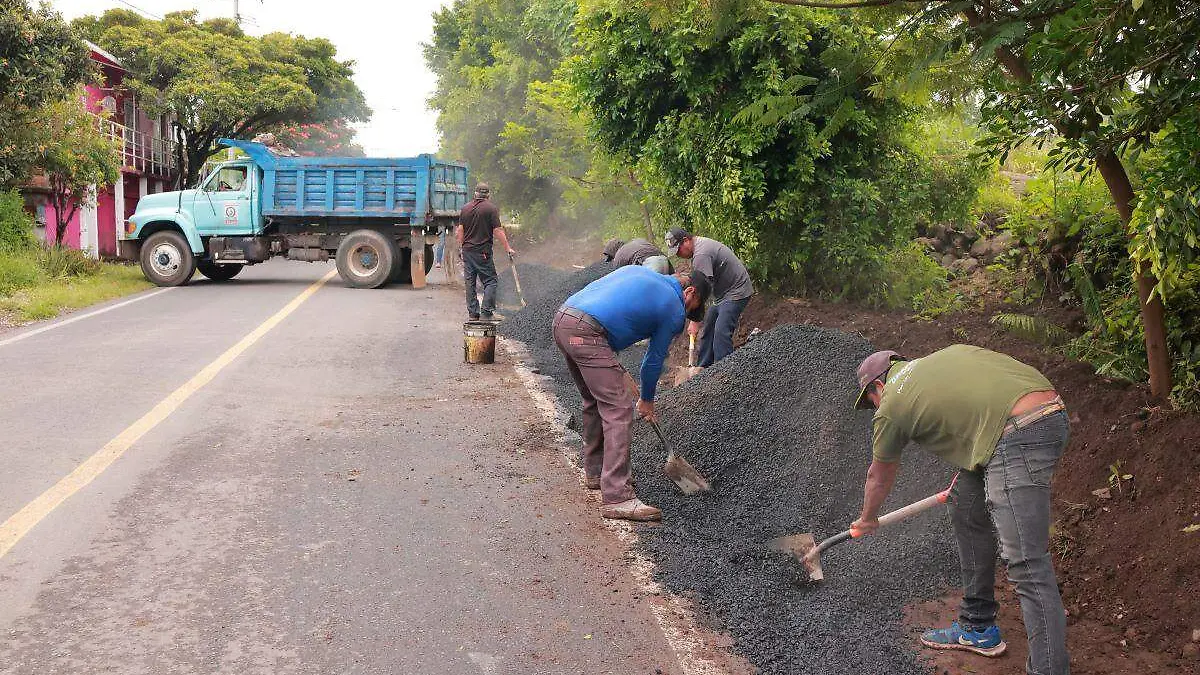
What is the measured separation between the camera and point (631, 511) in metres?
5.64

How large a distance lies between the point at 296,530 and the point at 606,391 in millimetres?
1902

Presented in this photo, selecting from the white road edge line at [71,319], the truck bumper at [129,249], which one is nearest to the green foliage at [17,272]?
the white road edge line at [71,319]

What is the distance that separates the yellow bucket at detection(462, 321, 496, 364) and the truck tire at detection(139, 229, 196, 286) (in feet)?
37.1

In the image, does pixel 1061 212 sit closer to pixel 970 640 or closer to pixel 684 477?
pixel 684 477

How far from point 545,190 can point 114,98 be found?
14778 mm

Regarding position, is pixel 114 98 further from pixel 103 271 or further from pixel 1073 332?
pixel 1073 332

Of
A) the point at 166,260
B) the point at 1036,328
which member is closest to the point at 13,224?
the point at 166,260

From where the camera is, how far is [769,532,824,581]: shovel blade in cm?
468

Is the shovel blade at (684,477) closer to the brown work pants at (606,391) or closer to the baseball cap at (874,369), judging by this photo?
the brown work pants at (606,391)

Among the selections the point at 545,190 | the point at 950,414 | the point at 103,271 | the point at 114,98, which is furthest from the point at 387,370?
the point at 114,98

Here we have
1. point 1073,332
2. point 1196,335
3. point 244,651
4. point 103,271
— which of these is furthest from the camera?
point 103,271

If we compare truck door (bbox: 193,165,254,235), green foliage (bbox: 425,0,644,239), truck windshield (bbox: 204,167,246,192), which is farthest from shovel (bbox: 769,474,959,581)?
truck windshield (bbox: 204,167,246,192)

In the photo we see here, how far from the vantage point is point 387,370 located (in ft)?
33.4

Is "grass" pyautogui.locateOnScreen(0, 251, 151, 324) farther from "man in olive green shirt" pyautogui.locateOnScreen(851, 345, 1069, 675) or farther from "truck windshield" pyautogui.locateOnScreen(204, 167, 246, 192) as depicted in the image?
"man in olive green shirt" pyautogui.locateOnScreen(851, 345, 1069, 675)
